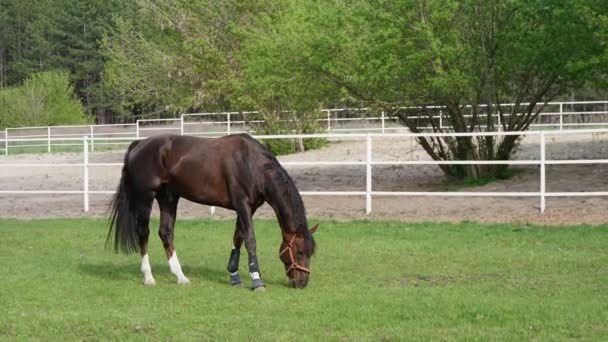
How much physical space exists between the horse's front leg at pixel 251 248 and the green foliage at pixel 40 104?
45.4 meters

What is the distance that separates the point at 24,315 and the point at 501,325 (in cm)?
394

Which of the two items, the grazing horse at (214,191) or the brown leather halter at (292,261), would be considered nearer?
the brown leather halter at (292,261)

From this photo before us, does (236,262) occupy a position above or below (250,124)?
below

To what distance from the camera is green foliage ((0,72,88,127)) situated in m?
51.4

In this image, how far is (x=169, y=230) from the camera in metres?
9.32

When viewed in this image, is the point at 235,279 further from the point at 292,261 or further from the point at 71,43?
the point at 71,43

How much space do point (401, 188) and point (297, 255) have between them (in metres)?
10.2

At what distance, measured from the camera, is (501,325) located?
6551 millimetres

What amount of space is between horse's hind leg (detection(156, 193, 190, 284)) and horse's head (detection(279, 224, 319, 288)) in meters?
1.14

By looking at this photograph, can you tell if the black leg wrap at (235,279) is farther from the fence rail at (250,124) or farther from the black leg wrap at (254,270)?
the fence rail at (250,124)

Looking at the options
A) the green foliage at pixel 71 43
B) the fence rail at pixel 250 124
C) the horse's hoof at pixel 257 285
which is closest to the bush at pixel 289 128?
the fence rail at pixel 250 124

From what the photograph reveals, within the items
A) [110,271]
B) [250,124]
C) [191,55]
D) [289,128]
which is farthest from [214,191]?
[191,55]

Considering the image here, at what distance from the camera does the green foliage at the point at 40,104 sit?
2025 inches

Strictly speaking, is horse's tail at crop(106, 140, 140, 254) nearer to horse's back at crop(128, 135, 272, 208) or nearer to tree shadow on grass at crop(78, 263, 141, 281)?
horse's back at crop(128, 135, 272, 208)
